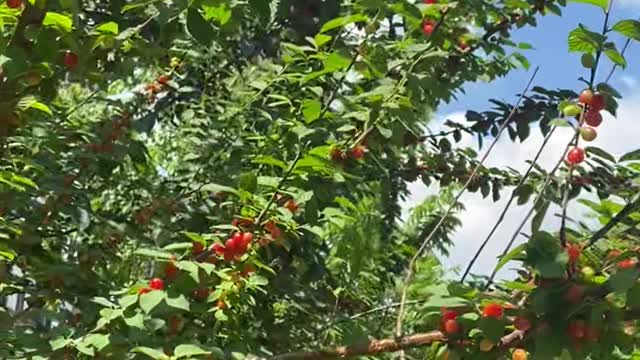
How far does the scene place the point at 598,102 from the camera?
154 centimetres

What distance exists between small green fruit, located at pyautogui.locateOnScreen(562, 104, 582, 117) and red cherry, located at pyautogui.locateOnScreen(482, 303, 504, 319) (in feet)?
1.21

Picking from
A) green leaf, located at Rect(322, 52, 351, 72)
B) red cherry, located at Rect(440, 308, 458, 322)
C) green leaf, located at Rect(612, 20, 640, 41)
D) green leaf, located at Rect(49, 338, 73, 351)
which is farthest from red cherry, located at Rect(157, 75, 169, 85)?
green leaf, located at Rect(612, 20, 640, 41)

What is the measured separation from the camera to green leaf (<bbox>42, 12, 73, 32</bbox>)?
1.85m

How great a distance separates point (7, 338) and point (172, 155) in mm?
3703

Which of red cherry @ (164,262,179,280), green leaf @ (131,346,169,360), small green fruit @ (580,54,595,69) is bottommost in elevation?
green leaf @ (131,346,169,360)

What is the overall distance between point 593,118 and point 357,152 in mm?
773

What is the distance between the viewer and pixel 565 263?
4.50 feet

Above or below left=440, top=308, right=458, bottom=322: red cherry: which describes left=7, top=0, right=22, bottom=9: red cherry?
above

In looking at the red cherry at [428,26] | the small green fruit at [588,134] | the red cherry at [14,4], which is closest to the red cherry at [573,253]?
the small green fruit at [588,134]

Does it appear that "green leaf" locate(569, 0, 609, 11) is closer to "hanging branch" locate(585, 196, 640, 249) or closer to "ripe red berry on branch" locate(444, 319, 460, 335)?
"hanging branch" locate(585, 196, 640, 249)

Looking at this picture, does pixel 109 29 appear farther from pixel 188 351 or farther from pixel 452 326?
pixel 452 326

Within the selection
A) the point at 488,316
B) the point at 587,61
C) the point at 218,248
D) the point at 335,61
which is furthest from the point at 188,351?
the point at 587,61

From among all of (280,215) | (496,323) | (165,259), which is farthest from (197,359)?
(496,323)

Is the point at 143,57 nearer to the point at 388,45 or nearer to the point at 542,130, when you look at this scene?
the point at 388,45
